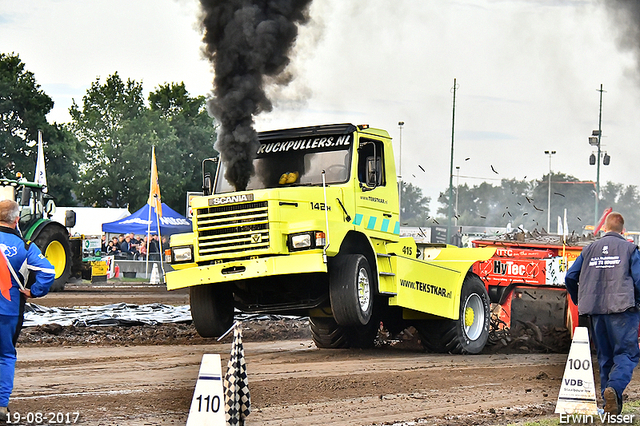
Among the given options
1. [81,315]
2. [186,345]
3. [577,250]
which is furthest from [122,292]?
[577,250]

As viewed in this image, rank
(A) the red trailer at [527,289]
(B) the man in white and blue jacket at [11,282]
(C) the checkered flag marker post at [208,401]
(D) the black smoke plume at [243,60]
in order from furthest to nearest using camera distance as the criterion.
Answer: (A) the red trailer at [527,289] → (D) the black smoke plume at [243,60] → (B) the man in white and blue jacket at [11,282] → (C) the checkered flag marker post at [208,401]

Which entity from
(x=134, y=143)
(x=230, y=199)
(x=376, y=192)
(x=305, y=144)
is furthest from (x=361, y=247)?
(x=134, y=143)

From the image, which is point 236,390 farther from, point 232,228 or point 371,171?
point 371,171

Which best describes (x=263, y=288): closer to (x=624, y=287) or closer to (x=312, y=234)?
(x=312, y=234)

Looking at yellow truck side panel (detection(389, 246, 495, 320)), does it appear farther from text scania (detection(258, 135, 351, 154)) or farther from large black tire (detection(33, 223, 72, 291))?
large black tire (detection(33, 223, 72, 291))

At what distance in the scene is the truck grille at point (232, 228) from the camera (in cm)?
1077

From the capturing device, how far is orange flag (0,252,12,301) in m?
6.60

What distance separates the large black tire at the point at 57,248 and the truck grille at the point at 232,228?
11.9 metres

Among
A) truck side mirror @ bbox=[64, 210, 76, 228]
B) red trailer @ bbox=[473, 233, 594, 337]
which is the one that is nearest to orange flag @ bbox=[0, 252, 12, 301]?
red trailer @ bbox=[473, 233, 594, 337]

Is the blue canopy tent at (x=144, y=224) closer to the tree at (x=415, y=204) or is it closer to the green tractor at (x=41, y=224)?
the green tractor at (x=41, y=224)

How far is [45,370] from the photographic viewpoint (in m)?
9.60

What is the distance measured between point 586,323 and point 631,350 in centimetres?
557

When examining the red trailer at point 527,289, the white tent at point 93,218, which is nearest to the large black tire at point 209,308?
the red trailer at point 527,289

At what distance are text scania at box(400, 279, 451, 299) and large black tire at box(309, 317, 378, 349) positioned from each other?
114 cm
